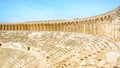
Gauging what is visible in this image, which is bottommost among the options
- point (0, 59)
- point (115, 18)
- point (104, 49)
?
point (0, 59)

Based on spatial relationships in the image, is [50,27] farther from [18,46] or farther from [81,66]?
[81,66]

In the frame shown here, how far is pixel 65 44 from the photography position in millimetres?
23531

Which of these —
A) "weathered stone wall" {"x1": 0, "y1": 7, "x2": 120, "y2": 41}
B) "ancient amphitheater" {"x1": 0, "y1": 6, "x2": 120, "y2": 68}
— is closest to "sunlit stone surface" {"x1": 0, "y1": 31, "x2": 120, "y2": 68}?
"ancient amphitheater" {"x1": 0, "y1": 6, "x2": 120, "y2": 68}

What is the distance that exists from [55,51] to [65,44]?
194 cm

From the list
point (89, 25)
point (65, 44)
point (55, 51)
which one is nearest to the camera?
point (55, 51)

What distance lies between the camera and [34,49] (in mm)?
24297

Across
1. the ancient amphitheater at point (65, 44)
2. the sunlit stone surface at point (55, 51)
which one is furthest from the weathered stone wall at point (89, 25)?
the sunlit stone surface at point (55, 51)

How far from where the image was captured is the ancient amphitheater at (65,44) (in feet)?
53.4

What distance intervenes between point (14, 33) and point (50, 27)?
18.0 feet

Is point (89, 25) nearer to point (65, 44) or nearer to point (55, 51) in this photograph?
point (65, 44)

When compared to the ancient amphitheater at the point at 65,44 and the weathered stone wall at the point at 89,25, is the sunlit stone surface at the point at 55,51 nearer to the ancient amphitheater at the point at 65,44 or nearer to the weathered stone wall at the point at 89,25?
the ancient amphitheater at the point at 65,44

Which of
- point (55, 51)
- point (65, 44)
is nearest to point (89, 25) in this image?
point (65, 44)

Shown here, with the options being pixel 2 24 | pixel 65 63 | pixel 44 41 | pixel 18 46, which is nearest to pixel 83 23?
pixel 44 41

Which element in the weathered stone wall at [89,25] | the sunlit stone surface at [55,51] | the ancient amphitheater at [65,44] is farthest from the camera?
the weathered stone wall at [89,25]
